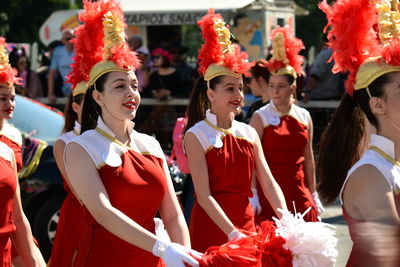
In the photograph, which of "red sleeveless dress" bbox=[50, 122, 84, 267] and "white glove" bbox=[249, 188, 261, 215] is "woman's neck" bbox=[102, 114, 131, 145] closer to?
"red sleeveless dress" bbox=[50, 122, 84, 267]

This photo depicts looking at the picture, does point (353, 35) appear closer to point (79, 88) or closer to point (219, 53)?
point (219, 53)

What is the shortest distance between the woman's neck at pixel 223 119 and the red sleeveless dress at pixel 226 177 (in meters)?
0.09

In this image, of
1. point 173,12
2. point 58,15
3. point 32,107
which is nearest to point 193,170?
point 32,107

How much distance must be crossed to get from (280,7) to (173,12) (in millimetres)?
2012

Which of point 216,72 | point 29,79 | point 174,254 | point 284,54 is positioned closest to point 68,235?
point 216,72

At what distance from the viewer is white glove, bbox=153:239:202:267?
13.6 ft

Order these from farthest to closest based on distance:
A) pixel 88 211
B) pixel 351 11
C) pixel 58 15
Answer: pixel 58 15
pixel 88 211
pixel 351 11

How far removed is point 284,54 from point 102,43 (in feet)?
11.5

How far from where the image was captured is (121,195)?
4543mm

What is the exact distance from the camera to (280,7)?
1745 centimetres

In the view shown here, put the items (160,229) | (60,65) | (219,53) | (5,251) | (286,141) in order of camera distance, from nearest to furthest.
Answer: (160,229)
(5,251)
(219,53)
(286,141)
(60,65)

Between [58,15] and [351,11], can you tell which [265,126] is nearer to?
[351,11]

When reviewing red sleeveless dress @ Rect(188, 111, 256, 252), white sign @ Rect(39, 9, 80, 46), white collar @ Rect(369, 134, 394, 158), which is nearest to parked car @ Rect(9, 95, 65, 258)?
red sleeveless dress @ Rect(188, 111, 256, 252)

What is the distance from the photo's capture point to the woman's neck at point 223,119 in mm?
6418
